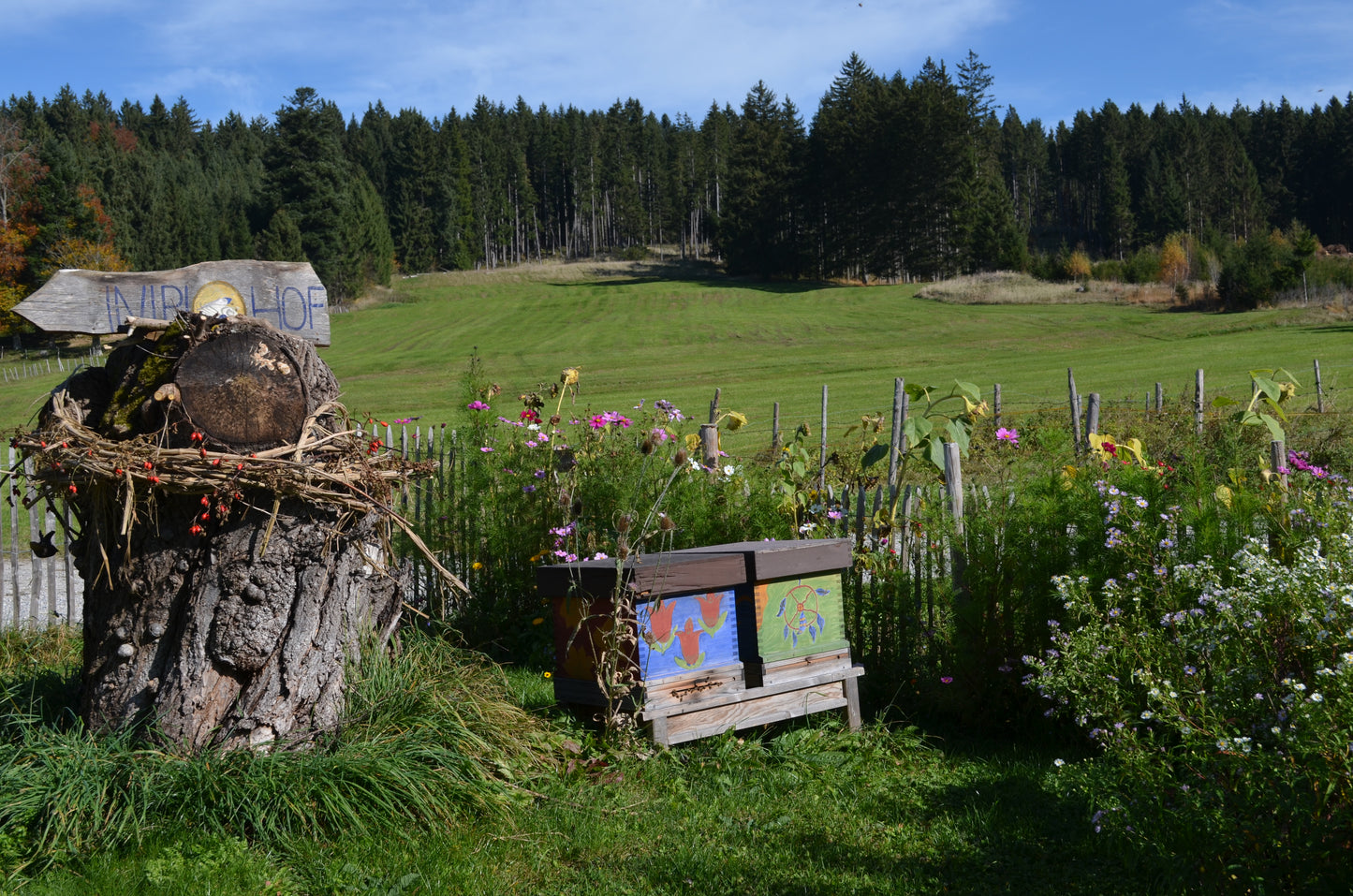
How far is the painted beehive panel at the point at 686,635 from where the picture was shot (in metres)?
4.25

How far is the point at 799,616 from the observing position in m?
4.62

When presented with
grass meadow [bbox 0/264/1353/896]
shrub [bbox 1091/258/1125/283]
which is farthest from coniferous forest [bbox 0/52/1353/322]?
grass meadow [bbox 0/264/1353/896]

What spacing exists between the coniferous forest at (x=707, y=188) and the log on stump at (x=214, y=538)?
49.2 m

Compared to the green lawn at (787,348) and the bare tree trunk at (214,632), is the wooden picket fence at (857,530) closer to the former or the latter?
the bare tree trunk at (214,632)

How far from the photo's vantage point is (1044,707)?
4719 millimetres

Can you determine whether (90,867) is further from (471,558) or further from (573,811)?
(471,558)

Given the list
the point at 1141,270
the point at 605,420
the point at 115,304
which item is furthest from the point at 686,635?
the point at 1141,270

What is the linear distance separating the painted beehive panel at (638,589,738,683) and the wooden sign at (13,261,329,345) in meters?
1.97

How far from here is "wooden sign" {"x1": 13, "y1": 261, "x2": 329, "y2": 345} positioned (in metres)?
4.16

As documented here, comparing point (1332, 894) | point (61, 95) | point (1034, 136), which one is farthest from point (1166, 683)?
point (1034, 136)

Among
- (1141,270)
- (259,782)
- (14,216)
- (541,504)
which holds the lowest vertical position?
(259,782)

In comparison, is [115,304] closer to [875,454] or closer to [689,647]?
[689,647]

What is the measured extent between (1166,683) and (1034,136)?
118628 mm

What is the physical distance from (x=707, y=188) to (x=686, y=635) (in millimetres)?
98487
